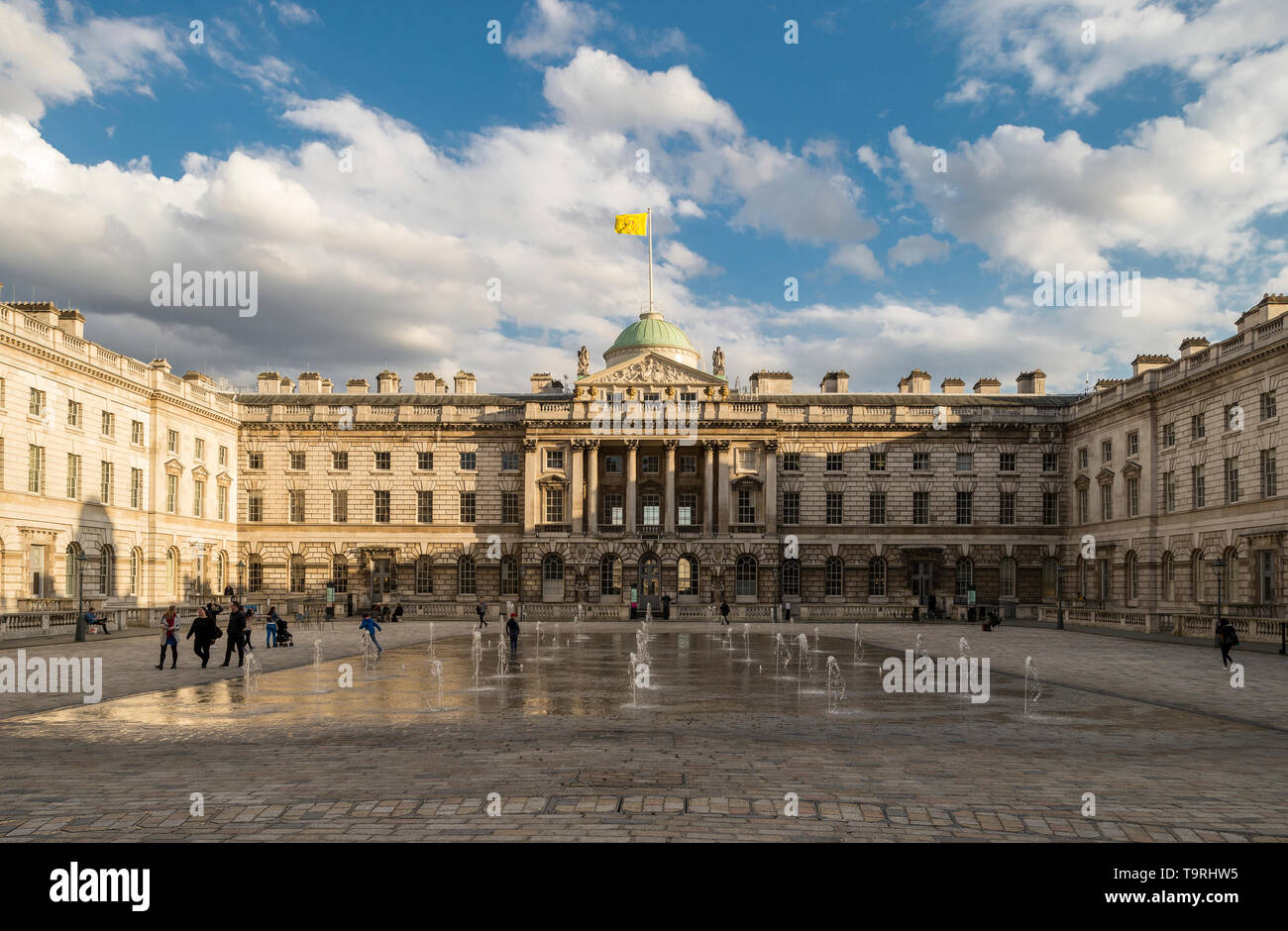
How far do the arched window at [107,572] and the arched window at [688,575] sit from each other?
34.7 meters

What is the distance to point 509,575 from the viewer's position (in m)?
69.5

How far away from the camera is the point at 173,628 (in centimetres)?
2628

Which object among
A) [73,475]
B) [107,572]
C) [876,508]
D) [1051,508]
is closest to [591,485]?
[876,508]

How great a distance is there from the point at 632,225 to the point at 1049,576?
125 feet

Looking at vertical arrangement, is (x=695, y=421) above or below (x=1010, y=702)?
above

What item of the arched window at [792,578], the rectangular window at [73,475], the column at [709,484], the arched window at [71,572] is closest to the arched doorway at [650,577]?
the column at [709,484]

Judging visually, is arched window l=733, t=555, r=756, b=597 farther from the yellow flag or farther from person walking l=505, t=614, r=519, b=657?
person walking l=505, t=614, r=519, b=657

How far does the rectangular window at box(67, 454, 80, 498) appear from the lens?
4809cm

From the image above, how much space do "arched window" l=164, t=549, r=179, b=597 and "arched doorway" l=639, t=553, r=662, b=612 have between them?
29.4 m

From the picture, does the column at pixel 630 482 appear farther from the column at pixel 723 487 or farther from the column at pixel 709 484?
the column at pixel 723 487

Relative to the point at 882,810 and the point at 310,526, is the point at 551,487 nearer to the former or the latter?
the point at 310,526

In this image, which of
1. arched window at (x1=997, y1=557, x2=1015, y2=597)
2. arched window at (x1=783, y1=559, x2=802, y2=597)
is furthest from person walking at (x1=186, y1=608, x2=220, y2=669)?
arched window at (x1=997, y1=557, x2=1015, y2=597)
